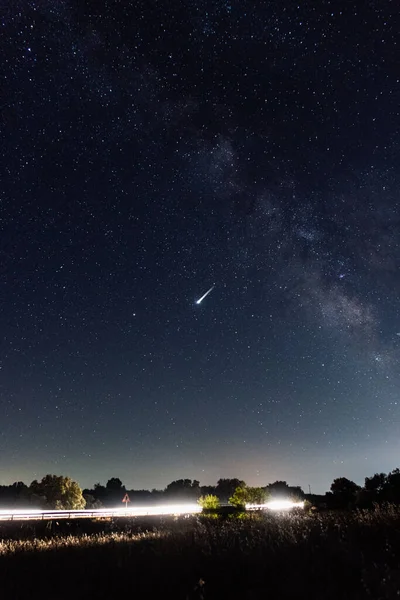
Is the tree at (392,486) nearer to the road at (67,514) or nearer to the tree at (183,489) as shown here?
the road at (67,514)

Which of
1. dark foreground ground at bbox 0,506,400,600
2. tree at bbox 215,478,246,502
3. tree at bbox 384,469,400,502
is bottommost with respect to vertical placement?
tree at bbox 215,478,246,502

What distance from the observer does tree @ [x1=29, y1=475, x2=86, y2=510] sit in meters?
75.7

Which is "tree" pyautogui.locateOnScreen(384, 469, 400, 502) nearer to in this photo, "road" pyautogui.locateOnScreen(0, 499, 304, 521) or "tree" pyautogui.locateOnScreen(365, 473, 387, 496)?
"tree" pyautogui.locateOnScreen(365, 473, 387, 496)

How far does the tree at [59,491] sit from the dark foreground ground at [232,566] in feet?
248

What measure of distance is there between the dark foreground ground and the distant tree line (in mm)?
4528

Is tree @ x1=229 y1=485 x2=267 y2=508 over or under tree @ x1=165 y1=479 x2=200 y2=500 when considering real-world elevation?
over

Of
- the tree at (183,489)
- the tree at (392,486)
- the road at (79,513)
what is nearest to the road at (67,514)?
the road at (79,513)

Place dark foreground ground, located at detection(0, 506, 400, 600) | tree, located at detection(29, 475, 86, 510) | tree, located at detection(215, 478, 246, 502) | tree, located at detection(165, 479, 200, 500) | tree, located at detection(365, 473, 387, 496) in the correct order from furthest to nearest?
tree, located at detection(215, 478, 246, 502) → tree, located at detection(165, 479, 200, 500) → tree, located at detection(29, 475, 86, 510) → tree, located at detection(365, 473, 387, 496) → dark foreground ground, located at detection(0, 506, 400, 600)

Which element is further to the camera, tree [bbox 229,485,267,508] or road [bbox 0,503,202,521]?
tree [bbox 229,485,267,508]

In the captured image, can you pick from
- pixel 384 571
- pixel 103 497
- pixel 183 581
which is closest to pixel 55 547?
pixel 183 581

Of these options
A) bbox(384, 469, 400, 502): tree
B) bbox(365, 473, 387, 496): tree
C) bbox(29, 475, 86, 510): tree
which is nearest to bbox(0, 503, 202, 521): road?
bbox(384, 469, 400, 502): tree

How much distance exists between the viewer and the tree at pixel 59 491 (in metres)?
75.7

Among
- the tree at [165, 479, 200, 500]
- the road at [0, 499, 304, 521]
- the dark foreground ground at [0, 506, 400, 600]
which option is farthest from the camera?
the tree at [165, 479, 200, 500]

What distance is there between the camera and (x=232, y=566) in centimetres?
616
